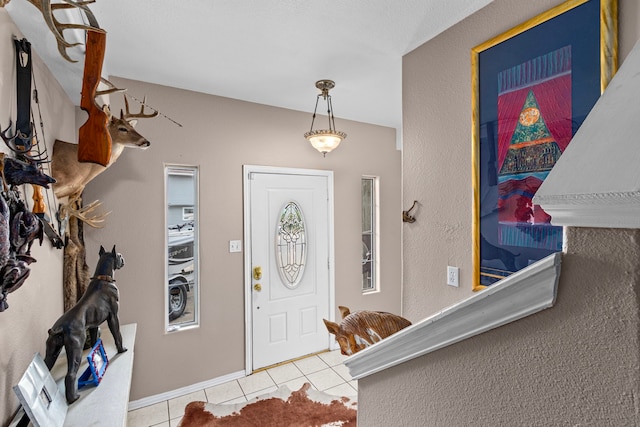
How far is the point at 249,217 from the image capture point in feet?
10.2

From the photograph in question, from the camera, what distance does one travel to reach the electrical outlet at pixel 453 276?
1883mm

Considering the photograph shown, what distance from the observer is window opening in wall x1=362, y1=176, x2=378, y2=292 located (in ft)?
12.8

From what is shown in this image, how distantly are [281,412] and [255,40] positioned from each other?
2.66m


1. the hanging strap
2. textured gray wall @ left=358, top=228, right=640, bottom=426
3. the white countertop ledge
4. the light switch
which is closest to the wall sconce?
the light switch

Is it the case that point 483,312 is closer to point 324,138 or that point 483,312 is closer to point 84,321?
point 84,321

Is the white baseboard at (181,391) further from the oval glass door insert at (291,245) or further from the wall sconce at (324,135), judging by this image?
the wall sconce at (324,135)

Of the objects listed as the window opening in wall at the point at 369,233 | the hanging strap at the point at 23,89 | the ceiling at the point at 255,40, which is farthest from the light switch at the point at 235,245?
the hanging strap at the point at 23,89

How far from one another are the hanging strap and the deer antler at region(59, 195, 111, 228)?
0.80 m

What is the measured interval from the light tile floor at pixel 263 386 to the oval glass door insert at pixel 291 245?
2.64ft

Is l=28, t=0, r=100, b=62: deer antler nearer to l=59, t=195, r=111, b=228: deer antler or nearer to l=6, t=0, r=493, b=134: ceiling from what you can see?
l=6, t=0, r=493, b=134: ceiling

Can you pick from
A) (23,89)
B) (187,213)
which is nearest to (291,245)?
(187,213)

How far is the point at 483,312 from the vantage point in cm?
54

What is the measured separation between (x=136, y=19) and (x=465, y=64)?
1.86 meters

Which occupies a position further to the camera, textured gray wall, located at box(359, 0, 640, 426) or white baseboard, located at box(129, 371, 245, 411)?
white baseboard, located at box(129, 371, 245, 411)
